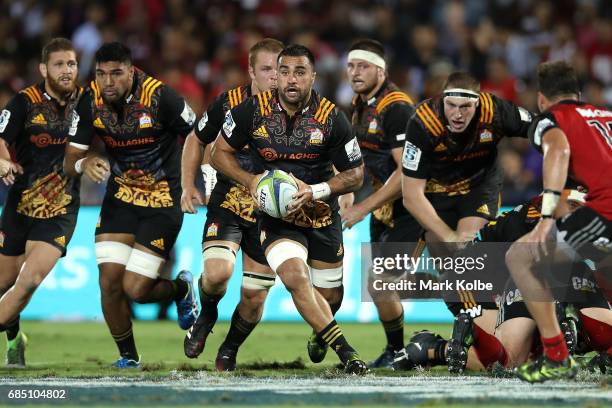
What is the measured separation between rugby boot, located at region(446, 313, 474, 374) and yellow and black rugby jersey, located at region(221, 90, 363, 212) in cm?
138

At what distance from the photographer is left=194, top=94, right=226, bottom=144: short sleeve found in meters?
9.20

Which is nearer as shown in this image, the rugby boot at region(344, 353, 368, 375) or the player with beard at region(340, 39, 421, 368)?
the rugby boot at region(344, 353, 368, 375)

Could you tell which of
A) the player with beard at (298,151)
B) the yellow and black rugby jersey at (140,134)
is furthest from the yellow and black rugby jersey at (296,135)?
the yellow and black rugby jersey at (140,134)

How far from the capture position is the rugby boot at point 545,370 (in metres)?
7.24

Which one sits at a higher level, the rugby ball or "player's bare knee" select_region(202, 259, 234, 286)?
the rugby ball

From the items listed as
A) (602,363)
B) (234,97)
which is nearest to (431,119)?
(234,97)

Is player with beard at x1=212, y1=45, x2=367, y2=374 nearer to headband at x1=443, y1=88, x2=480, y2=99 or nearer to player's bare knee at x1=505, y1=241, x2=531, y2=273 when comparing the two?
headband at x1=443, y1=88, x2=480, y2=99

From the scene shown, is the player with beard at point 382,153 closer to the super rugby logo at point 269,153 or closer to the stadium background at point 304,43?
the super rugby logo at point 269,153

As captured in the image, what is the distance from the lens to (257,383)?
764 cm

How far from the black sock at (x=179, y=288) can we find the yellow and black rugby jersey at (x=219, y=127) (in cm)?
100

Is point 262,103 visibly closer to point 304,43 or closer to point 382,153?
point 382,153

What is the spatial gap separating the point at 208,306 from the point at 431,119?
2.30 meters

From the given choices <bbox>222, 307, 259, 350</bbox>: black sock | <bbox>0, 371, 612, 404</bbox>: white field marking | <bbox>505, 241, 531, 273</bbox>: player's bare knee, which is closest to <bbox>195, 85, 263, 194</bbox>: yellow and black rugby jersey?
<bbox>222, 307, 259, 350</bbox>: black sock

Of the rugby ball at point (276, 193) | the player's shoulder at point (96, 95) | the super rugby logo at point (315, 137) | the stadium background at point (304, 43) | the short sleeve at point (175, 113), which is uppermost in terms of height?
the stadium background at point (304, 43)
